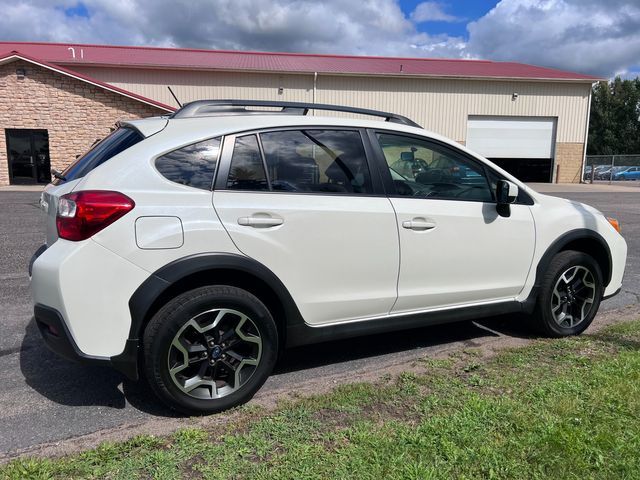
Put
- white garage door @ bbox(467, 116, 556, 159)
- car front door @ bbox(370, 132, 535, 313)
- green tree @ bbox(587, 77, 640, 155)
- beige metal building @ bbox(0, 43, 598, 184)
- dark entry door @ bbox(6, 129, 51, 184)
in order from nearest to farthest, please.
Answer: car front door @ bbox(370, 132, 535, 313) → dark entry door @ bbox(6, 129, 51, 184) → beige metal building @ bbox(0, 43, 598, 184) → white garage door @ bbox(467, 116, 556, 159) → green tree @ bbox(587, 77, 640, 155)

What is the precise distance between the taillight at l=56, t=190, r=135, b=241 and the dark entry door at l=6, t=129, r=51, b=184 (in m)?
21.9

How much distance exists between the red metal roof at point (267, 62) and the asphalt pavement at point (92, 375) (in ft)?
77.0

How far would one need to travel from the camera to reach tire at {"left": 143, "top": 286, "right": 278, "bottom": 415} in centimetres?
283

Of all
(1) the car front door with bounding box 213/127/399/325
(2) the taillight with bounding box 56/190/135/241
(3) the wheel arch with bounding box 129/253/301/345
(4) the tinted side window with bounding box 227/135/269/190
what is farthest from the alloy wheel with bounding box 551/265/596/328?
(2) the taillight with bounding box 56/190/135/241

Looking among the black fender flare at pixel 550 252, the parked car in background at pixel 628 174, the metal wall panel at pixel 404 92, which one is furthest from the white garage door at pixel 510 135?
the black fender flare at pixel 550 252

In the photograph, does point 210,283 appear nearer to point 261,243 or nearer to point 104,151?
point 261,243

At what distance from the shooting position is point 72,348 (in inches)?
108

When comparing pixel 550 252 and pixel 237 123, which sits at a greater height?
pixel 237 123

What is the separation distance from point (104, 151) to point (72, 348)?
1216 millimetres

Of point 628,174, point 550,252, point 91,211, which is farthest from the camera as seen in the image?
point 628,174

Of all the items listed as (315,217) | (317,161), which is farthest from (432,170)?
(315,217)

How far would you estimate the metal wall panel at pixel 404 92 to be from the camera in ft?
86.5

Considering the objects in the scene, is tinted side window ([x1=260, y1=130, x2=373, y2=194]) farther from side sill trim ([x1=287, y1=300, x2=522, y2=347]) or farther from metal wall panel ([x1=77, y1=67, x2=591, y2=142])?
metal wall panel ([x1=77, y1=67, x2=591, y2=142])

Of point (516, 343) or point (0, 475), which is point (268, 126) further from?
point (516, 343)
